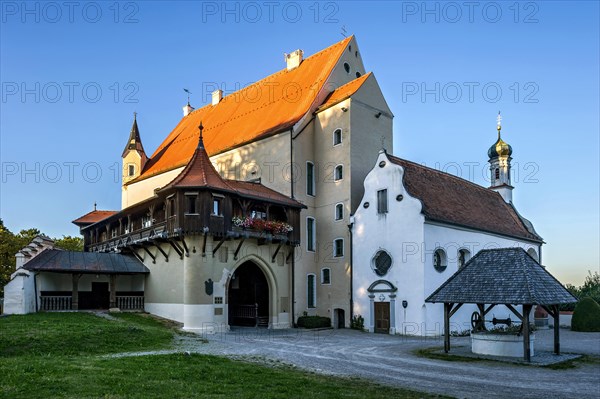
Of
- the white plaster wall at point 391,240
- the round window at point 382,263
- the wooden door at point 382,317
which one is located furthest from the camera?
the round window at point 382,263

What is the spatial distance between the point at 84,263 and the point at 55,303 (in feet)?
8.52

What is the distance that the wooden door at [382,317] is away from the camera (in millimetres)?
31266

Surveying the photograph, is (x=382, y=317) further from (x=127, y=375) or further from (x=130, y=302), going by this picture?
(x=127, y=375)

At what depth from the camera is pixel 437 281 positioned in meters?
30.7

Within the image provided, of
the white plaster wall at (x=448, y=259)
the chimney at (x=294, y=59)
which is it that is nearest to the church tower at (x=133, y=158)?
the chimney at (x=294, y=59)

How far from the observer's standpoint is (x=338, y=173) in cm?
3541

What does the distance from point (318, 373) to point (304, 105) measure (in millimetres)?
24426

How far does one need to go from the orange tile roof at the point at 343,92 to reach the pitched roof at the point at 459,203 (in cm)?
515

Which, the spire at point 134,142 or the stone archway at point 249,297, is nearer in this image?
the stone archway at point 249,297

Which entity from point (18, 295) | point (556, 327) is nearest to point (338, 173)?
point (556, 327)

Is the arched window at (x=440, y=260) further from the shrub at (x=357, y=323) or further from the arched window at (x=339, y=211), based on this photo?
the arched window at (x=339, y=211)

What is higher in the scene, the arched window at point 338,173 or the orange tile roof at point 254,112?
the orange tile roof at point 254,112

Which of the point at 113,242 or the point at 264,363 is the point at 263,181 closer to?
the point at 113,242

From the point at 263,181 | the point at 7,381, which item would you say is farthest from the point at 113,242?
the point at 7,381
